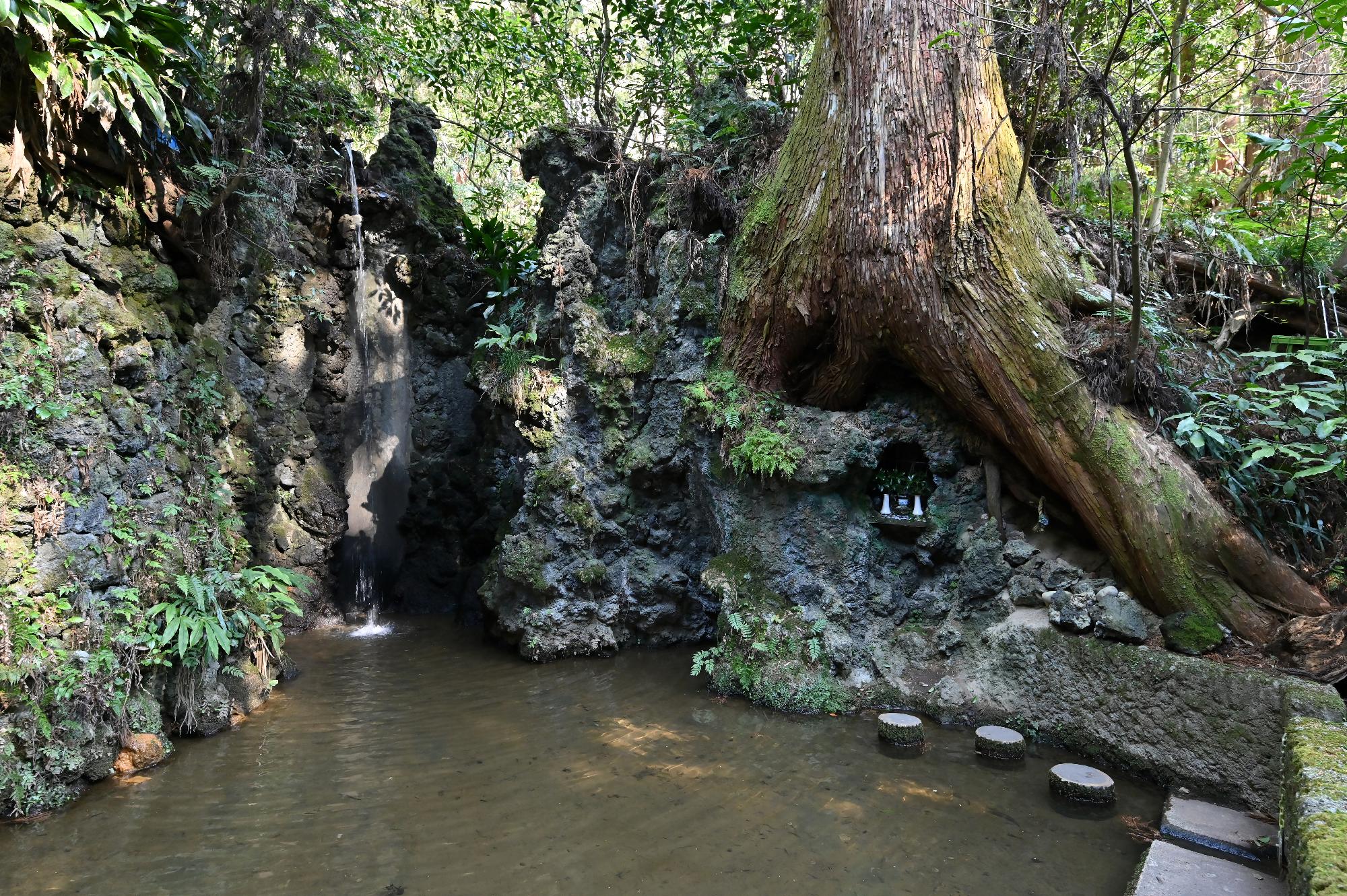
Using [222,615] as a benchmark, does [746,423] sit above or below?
above

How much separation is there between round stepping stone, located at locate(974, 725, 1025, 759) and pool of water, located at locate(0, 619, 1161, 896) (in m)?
0.08

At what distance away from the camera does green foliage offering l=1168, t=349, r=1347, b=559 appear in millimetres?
4777

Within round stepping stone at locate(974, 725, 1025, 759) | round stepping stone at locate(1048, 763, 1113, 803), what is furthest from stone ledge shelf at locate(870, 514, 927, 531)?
round stepping stone at locate(1048, 763, 1113, 803)

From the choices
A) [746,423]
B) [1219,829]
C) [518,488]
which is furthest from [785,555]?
[1219,829]

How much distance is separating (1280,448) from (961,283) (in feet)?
7.59

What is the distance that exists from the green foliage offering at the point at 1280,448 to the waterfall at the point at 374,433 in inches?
333

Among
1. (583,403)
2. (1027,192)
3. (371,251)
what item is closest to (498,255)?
(371,251)

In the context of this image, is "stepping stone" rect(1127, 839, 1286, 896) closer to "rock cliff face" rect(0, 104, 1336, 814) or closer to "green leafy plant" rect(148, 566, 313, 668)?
"rock cliff face" rect(0, 104, 1336, 814)

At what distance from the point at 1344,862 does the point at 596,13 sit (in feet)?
34.7

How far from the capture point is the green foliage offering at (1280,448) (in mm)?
4777

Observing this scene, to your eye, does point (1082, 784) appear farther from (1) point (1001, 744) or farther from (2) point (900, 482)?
(2) point (900, 482)

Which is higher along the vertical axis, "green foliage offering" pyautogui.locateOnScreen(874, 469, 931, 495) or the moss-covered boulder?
"green foliage offering" pyautogui.locateOnScreen(874, 469, 931, 495)

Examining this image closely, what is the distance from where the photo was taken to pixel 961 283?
5.79 meters

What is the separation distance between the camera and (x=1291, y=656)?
4559 mm
